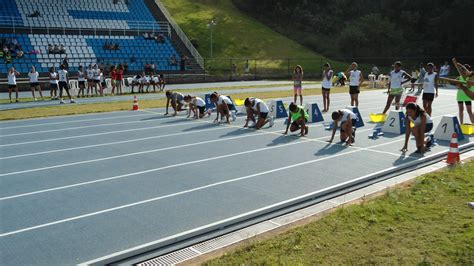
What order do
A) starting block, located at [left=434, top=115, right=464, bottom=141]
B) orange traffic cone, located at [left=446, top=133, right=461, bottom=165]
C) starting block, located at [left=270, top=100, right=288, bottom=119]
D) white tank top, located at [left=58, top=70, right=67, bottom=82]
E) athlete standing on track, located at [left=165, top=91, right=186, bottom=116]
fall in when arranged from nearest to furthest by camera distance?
orange traffic cone, located at [left=446, top=133, right=461, bottom=165] < starting block, located at [left=434, top=115, right=464, bottom=141] < starting block, located at [left=270, top=100, right=288, bottom=119] < athlete standing on track, located at [left=165, top=91, right=186, bottom=116] < white tank top, located at [left=58, top=70, right=67, bottom=82]

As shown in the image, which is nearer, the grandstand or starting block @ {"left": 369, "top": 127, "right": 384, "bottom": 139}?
starting block @ {"left": 369, "top": 127, "right": 384, "bottom": 139}

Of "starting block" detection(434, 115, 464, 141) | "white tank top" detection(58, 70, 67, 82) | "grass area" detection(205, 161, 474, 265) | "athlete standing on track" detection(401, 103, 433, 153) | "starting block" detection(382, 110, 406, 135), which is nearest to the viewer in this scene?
"grass area" detection(205, 161, 474, 265)

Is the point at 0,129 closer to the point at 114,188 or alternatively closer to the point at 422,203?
the point at 114,188

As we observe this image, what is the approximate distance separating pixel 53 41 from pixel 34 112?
19.2 metres

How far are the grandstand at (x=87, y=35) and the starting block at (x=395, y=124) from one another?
81.2 feet

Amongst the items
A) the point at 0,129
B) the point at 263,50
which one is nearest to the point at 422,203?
the point at 0,129

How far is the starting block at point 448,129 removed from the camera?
37.1 feet

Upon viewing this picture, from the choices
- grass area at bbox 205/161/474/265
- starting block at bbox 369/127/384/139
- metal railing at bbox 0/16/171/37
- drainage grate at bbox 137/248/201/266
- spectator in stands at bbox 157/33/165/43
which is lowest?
drainage grate at bbox 137/248/201/266

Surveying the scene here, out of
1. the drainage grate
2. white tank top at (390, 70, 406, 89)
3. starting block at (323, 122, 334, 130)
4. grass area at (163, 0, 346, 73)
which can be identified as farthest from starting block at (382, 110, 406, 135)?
grass area at (163, 0, 346, 73)

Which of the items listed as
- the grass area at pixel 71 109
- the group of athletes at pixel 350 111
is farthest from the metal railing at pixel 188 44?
the group of athletes at pixel 350 111

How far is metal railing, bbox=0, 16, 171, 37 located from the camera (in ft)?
115

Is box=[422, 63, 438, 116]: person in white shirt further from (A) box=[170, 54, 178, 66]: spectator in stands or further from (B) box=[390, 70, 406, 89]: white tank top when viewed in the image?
(A) box=[170, 54, 178, 66]: spectator in stands

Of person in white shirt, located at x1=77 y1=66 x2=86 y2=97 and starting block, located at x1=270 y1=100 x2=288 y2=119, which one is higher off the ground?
person in white shirt, located at x1=77 y1=66 x2=86 y2=97

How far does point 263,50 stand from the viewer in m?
49.7
